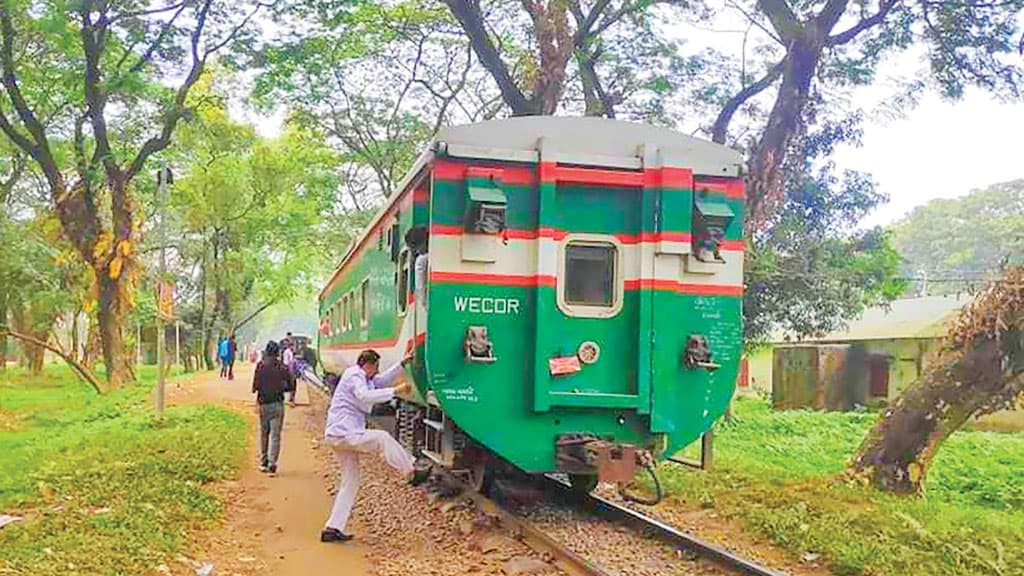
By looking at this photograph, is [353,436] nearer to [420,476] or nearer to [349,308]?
[420,476]

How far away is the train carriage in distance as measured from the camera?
8234mm

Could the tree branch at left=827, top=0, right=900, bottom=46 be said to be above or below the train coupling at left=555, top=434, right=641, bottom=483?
above

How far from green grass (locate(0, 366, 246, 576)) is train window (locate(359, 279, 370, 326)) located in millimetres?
2373

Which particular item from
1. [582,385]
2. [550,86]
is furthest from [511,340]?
[550,86]

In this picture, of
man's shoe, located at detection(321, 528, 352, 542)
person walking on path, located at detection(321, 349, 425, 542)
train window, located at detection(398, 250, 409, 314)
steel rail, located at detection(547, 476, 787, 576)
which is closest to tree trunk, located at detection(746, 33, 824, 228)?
steel rail, located at detection(547, 476, 787, 576)

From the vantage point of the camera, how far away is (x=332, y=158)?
34.3 metres

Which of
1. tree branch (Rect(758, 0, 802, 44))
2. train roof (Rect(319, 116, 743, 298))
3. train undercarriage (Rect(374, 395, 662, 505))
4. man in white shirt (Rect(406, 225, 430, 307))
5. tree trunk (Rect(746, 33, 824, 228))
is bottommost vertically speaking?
train undercarriage (Rect(374, 395, 662, 505))

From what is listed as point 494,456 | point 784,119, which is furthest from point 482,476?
point 784,119

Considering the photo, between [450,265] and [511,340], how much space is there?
0.77 meters

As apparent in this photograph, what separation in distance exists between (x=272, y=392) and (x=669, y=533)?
5970 millimetres

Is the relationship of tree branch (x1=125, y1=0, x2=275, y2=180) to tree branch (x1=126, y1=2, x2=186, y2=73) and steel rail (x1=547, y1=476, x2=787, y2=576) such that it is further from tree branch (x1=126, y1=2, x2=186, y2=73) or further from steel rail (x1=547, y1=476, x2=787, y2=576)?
steel rail (x1=547, y1=476, x2=787, y2=576)

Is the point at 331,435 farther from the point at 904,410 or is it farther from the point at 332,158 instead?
the point at 332,158

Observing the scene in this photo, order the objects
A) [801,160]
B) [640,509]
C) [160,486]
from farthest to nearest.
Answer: [801,160] → [160,486] → [640,509]

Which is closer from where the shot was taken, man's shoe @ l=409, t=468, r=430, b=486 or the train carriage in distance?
the train carriage in distance
